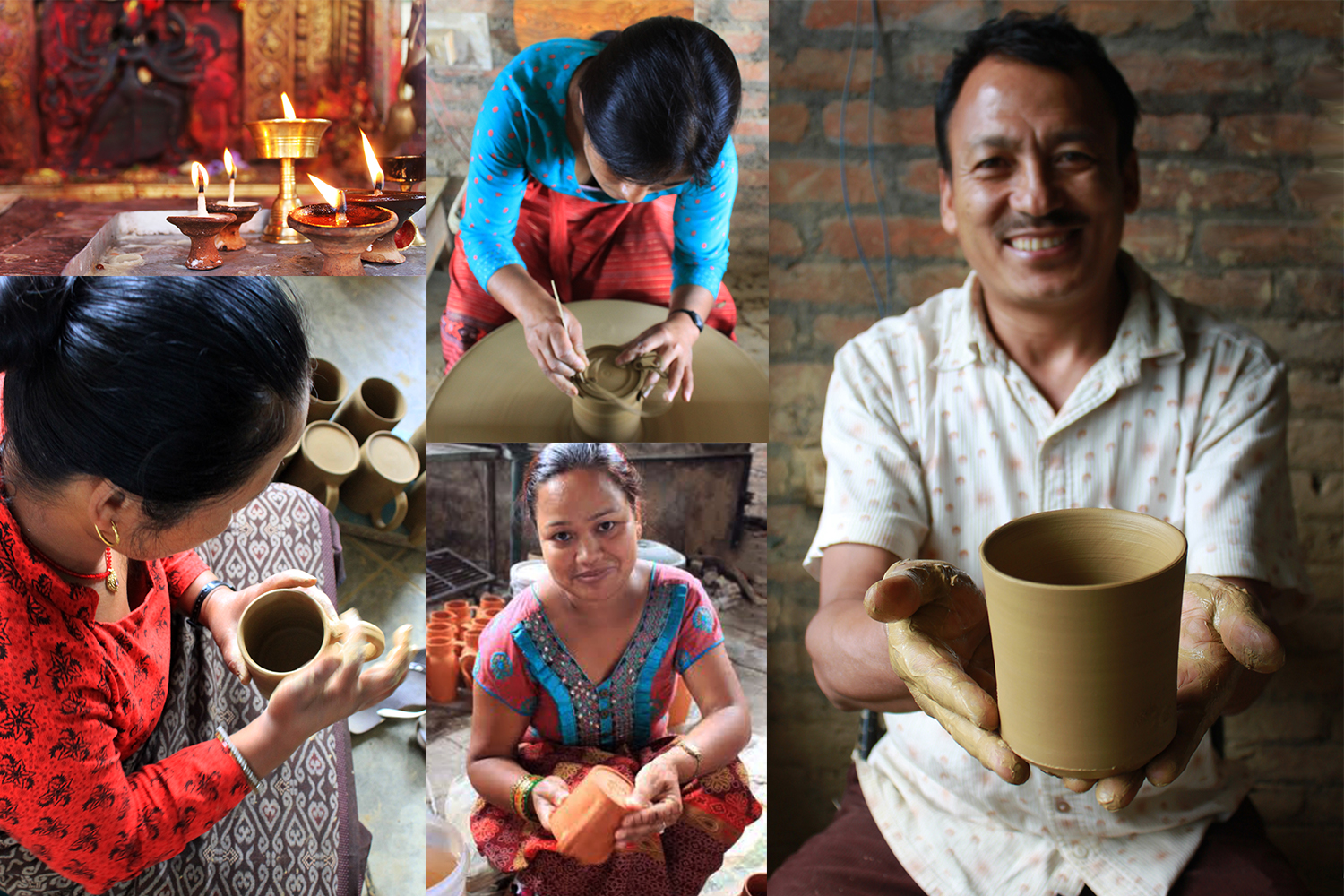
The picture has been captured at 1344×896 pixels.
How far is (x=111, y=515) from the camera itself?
1.09m

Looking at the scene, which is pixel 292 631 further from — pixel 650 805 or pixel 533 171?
pixel 533 171

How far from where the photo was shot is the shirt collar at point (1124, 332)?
1.37m

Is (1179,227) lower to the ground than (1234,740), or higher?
higher

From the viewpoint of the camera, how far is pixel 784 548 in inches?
68.1

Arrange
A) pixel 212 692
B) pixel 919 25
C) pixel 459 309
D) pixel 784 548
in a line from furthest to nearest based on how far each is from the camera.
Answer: pixel 784 548
pixel 919 25
pixel 459 309
pixel 212 692

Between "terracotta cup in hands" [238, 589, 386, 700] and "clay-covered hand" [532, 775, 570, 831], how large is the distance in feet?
0.98

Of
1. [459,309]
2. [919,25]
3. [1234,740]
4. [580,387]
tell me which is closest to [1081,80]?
[919,25]

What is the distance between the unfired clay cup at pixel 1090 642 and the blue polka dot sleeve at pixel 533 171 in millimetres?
644

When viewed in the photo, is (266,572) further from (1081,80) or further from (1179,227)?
(1179,227)

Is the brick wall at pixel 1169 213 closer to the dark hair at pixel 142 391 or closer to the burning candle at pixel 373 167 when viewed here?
the burning candle at pixel 373 167

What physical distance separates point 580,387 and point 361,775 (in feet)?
2.04

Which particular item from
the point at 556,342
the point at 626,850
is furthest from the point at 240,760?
the point at 556,342

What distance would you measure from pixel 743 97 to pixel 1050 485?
27.7 inches

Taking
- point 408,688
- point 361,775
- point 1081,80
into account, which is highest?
point 1081,80
